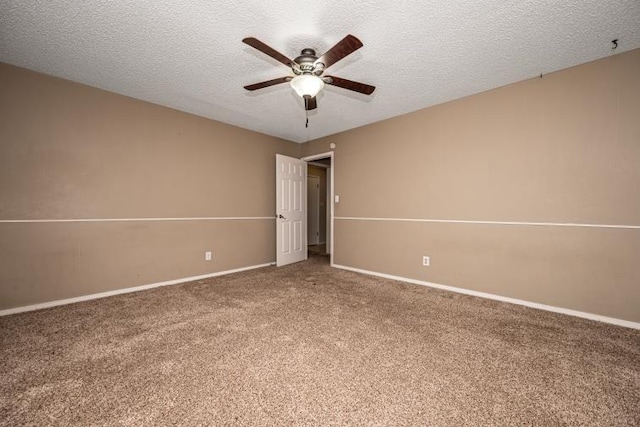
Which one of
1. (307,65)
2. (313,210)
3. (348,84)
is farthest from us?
(313,210)

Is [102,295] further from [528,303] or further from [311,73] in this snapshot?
[528,303]

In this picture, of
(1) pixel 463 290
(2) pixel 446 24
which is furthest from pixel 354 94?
(1) pixel 463 290

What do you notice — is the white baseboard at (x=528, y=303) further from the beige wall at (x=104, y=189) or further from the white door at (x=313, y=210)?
the white door at (x=313, y=210)

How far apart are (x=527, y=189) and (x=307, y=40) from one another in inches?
108

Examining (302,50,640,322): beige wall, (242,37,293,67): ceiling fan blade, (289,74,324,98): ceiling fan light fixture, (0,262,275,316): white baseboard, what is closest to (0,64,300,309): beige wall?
(0,262,275,316): white baseboard

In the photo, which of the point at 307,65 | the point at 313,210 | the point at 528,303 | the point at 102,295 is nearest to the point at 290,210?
the point at 313,210

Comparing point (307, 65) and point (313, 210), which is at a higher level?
point (307, 65)

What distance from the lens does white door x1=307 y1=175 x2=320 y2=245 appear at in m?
6.82

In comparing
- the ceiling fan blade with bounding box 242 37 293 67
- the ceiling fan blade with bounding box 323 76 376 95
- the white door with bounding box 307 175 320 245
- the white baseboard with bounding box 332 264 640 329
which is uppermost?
the ceiling fan blade with bounding box 242 37 293 67

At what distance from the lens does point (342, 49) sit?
67.6 inches

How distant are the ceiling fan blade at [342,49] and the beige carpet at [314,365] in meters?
2.13

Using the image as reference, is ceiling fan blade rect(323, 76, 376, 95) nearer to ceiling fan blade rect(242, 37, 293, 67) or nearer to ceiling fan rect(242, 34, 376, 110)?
ceiling fan rect(242, 34, 376, 110)

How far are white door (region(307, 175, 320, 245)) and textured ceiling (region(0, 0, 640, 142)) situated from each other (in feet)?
12.5

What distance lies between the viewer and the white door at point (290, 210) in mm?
4656
